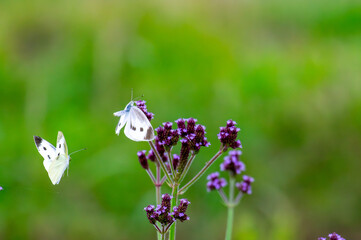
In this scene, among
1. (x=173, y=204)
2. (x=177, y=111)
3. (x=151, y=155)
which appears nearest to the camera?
(x=173, y=204)

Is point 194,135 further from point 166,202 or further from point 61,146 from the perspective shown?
point 61,146

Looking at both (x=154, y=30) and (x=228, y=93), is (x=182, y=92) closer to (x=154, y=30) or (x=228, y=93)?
(x=228, y=93)

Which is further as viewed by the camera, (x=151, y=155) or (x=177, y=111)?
(x=177, y=111)

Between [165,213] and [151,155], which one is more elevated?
[151,155]

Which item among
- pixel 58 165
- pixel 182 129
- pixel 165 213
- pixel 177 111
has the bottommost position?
pixel 165 213

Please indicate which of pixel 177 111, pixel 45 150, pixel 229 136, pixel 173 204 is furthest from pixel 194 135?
pixel 177 111

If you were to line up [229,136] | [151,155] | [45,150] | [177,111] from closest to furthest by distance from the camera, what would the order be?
[229,136] < [45,150] < [151,155] < [177,111]

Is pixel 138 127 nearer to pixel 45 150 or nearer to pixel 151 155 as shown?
pixel 151 155

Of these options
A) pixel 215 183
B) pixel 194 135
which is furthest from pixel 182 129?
pixel 215 183
